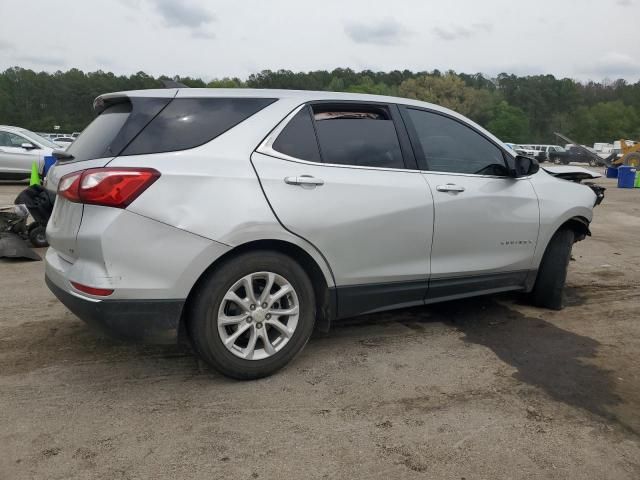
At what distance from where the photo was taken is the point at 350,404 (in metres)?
3.07

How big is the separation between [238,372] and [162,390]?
17.9 inches

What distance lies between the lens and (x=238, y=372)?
3227 mm

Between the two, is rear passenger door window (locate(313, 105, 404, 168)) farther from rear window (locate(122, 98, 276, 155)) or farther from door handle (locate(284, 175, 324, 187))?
rear window (locate(122, 98, 276, 155))

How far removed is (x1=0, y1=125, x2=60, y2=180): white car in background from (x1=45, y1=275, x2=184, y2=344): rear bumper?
1283 centimetres

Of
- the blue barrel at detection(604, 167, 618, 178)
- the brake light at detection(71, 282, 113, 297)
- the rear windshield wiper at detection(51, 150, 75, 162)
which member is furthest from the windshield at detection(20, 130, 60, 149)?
the blue barrel at detection(604, 167, 618, 178)

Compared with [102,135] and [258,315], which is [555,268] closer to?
[258,315]

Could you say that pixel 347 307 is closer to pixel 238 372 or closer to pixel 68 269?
pixel 238 372

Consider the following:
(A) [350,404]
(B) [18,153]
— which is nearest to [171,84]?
(A) [350,404]

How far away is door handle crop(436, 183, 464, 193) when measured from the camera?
3.85 meters

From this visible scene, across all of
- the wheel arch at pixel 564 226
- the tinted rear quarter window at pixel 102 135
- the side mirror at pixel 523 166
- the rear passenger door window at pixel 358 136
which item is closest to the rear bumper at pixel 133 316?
the tinted rear quarter window at pixel 102 135

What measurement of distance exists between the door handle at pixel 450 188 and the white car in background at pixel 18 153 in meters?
13.0

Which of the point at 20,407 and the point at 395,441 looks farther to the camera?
the point at 20,407

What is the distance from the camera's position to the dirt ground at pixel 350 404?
252cm

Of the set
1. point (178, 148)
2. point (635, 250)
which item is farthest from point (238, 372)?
point (635, 250)
